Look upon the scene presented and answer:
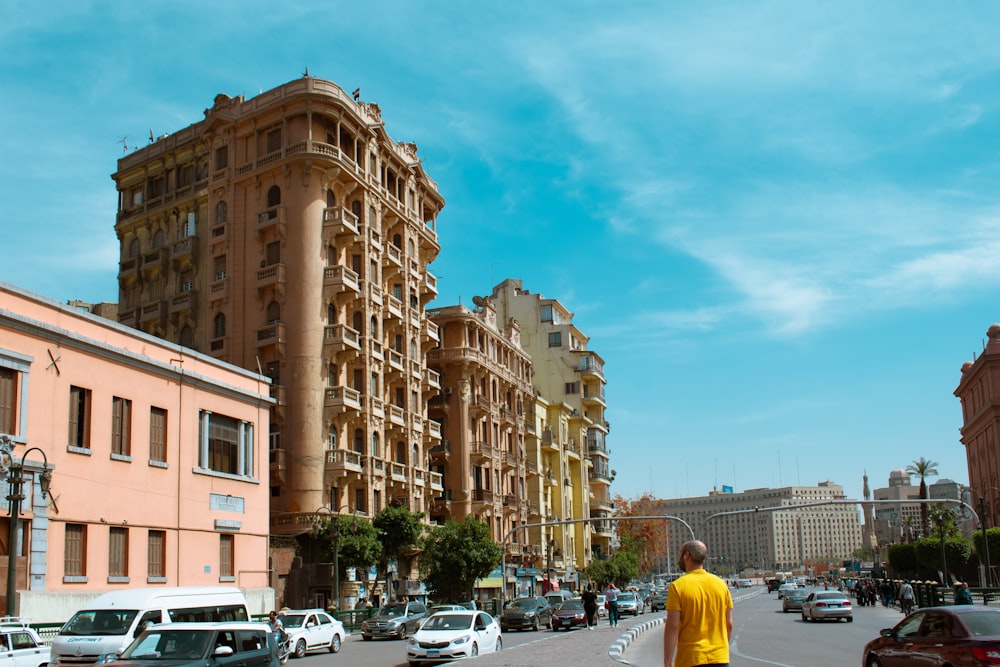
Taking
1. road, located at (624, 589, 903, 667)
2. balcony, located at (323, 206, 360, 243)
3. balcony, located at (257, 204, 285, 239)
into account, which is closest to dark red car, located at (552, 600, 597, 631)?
road, located at (624, 589, 903, 667)

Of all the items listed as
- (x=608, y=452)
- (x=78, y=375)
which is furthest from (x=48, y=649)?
(x=608, y=452)

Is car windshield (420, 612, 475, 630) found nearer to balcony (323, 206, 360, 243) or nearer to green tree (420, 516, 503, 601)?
green tree (420, 516, 503, 601)

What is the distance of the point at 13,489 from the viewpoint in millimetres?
25484

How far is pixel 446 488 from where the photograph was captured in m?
67.1

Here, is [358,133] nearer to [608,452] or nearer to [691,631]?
[691,631]

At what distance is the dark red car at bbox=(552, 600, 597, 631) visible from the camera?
42.4 meters

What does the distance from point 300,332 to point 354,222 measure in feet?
23.1

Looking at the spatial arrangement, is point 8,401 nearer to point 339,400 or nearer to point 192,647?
point 192,647

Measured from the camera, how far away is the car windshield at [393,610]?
4206 centimetres

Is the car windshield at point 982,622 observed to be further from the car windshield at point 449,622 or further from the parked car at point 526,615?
the parked car at point 526,615

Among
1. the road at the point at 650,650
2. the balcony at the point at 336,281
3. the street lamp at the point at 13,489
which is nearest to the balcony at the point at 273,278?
the balcony at the point at 336,281

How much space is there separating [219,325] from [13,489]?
27848 mm

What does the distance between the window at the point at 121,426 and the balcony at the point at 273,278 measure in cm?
1712

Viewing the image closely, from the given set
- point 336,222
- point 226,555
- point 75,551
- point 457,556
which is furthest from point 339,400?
point 75,551
